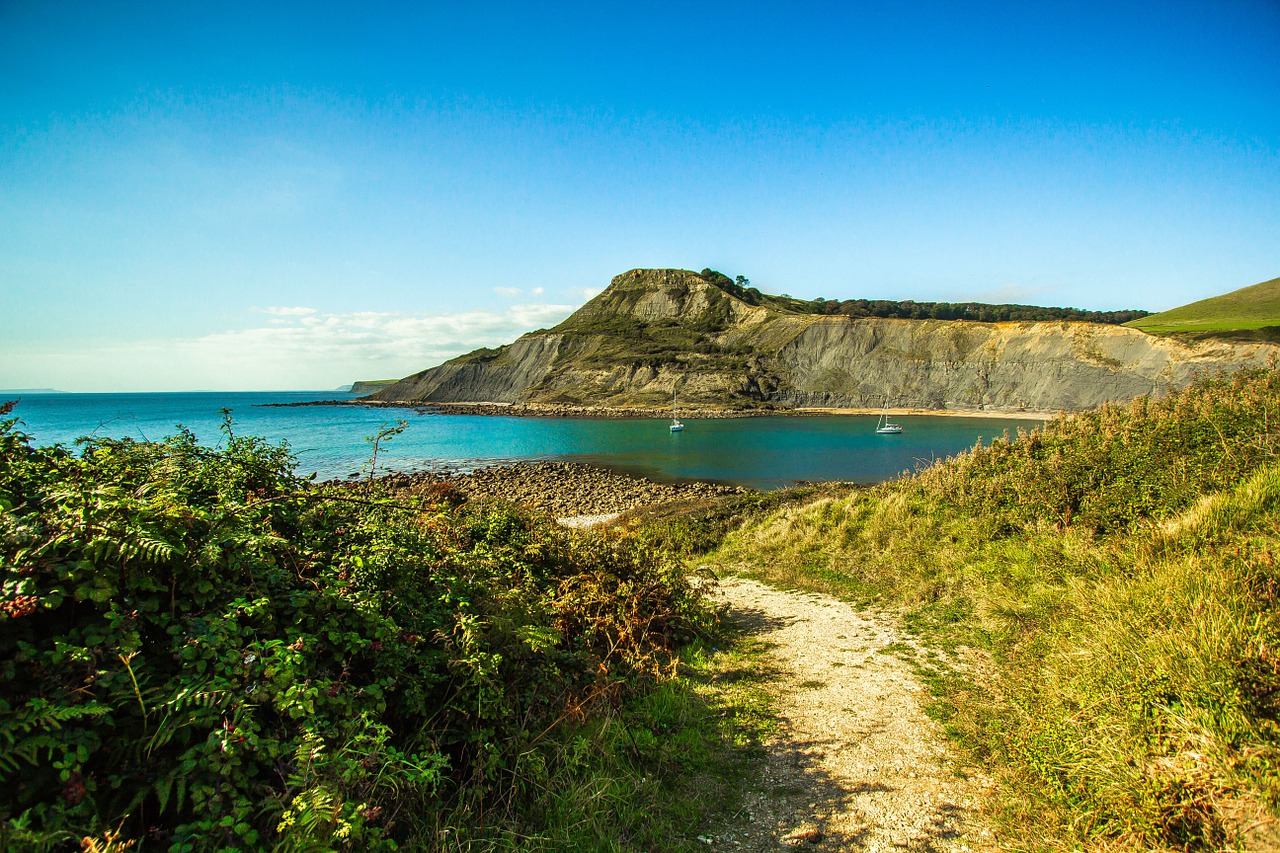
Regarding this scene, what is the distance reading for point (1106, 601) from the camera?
523 centimetres

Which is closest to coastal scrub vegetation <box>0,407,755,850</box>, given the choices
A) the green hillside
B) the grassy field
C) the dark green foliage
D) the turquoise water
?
the turquoise water

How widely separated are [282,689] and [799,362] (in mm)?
108317

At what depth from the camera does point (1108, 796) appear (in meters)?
3.57

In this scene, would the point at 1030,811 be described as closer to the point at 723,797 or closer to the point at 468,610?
the point at 723,797

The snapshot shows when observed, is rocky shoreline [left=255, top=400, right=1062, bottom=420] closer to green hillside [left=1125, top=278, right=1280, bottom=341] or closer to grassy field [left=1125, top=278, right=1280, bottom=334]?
green hillside [left=1125, top=278, right=1280, bottom=341]

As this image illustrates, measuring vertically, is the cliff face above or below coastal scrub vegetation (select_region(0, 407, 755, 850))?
above

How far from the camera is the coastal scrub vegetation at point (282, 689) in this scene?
2.52 metres

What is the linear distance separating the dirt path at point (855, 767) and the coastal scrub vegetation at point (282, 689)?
479 mm

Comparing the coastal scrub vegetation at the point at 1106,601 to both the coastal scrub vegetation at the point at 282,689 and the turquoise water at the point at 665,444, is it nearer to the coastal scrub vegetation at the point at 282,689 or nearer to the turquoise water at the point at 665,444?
the coastal scrub vegetation at the point at 282,689

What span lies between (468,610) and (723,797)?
2.54 meters

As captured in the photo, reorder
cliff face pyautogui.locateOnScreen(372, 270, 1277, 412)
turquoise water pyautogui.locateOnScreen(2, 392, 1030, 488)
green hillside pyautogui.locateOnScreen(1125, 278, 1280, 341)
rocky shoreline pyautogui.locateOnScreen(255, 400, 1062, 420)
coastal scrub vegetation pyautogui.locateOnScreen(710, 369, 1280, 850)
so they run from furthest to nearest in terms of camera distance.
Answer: rocky shoreline pyautogui.locateOnScreen(255, 400, 1062, 420)
cliff face pyautogui.locateOnScreen(372, 270, 1277, 412)
green hillside pyautogui.locateOnScreen(1125, 278, 1280, 341)
turquoise water pyautogui.locateOnScreen(2, 392, 1030, 488)
coastal scrub vegetation pyautogui.locateOnScreen(710, 369, 1280, 850)

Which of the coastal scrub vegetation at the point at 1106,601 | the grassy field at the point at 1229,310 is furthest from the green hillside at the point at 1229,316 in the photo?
the coastal scrub vegetation at the point at 1106,601

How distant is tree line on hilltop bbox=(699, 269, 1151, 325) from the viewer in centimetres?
14150

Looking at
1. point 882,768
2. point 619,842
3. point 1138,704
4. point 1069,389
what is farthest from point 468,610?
point 1069,389
